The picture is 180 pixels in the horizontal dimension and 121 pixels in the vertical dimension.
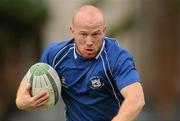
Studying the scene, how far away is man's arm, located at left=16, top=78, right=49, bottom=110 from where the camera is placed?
9.74 m

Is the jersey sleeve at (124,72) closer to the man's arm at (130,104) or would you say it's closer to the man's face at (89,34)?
the man's arm at (130,104)

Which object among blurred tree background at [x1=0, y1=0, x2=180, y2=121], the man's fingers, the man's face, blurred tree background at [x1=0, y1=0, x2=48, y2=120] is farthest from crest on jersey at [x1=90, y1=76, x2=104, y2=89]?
blurred tree background at [x1=0, y1=0, x2=180, y2=121]

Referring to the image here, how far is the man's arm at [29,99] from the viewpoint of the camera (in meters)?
9.74

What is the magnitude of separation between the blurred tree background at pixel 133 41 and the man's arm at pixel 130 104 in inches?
562

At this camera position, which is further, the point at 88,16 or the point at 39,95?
the point at 39,95

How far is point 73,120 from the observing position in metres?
10.2

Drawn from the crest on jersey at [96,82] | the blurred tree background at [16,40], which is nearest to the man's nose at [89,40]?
the crest on jersey at [96,82]

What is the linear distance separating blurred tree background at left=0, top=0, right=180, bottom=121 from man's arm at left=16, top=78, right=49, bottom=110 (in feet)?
44.7

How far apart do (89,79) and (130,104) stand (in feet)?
2.64

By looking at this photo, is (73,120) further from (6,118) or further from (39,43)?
(39,43)

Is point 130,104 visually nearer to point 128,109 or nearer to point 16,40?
point 128,109

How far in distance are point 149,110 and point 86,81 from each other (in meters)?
14.4

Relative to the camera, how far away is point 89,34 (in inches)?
375

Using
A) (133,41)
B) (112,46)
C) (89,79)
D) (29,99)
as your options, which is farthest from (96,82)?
(133,41)
